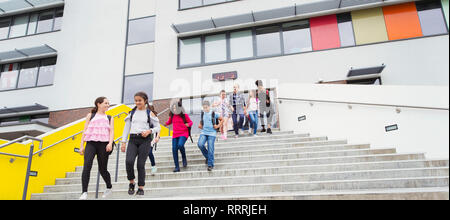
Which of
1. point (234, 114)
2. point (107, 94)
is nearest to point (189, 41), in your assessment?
point (107, 94)

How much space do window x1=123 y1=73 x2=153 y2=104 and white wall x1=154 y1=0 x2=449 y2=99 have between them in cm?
72

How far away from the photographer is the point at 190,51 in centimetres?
1284

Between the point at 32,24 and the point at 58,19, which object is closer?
the point at 58,19

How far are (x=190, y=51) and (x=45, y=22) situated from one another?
934 cm

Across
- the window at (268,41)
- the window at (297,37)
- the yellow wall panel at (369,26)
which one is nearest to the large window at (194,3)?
the window at (268,41)

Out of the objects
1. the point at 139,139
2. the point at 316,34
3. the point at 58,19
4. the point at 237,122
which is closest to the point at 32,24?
the point at 58,19

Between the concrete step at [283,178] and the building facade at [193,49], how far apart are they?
586cm

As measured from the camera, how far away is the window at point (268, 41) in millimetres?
11897

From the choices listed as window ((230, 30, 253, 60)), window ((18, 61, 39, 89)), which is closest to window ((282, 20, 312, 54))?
window ((230, 30, 253, 60))

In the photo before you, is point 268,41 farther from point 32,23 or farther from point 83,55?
point 32,23

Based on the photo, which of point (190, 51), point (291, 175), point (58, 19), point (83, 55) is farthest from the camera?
point (58, 19)

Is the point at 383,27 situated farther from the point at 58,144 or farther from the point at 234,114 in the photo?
the point at 58,144
